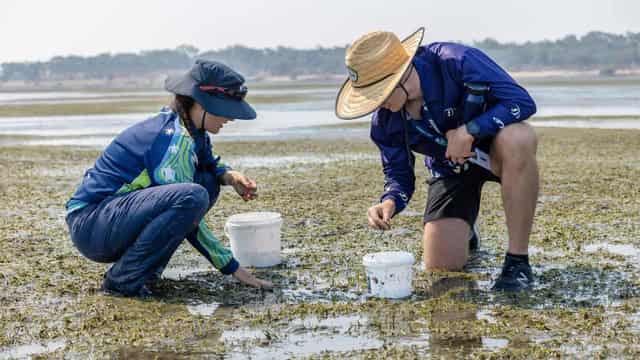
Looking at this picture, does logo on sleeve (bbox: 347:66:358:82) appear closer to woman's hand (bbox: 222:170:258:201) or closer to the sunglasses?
the sunglasses

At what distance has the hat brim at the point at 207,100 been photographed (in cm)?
511

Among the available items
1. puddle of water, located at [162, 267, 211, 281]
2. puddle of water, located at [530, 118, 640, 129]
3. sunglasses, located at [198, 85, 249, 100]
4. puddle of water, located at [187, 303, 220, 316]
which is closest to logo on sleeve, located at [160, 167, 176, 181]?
sunglasses, located at [198, 85, 249, 100]

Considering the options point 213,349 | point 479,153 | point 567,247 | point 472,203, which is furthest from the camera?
point 567,247

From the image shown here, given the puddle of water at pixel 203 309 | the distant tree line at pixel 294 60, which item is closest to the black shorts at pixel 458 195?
the puddle of water at pixel 203 309

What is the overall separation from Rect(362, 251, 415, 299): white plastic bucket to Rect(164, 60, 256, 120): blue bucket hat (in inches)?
41.4

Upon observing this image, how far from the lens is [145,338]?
4.51 m

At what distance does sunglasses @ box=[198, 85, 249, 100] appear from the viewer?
5145 mm

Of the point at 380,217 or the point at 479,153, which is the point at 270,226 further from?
the point at 479,153

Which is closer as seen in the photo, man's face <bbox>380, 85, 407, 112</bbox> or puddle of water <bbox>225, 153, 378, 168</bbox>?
man's face <bbox>380, 85, 407, 112</bbox>

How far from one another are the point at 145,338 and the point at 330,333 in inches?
34.1

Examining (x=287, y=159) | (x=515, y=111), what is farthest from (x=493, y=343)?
(x=287, y=159)

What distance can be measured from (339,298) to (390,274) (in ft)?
1.12

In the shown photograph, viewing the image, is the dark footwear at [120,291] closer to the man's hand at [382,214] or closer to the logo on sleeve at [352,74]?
the man's hand at [382,214]

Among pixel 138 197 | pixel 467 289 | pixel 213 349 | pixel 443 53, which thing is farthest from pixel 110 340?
pixel 443 53
